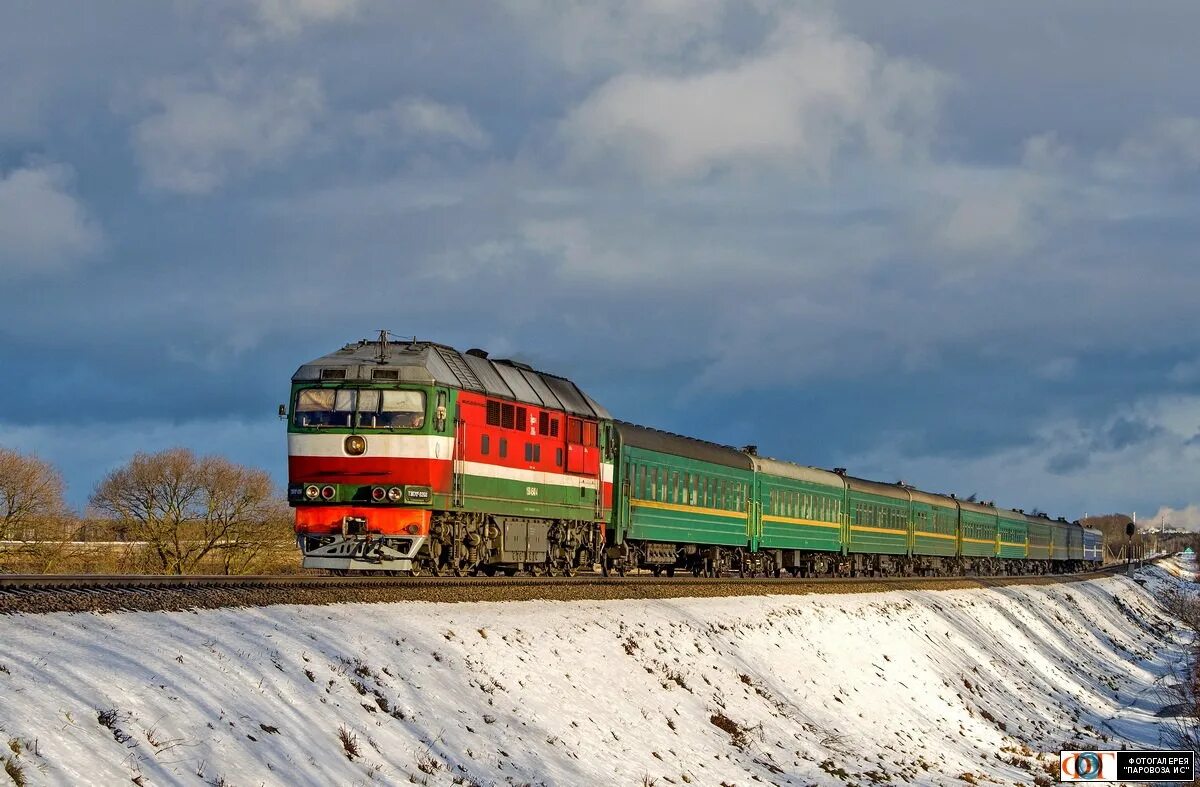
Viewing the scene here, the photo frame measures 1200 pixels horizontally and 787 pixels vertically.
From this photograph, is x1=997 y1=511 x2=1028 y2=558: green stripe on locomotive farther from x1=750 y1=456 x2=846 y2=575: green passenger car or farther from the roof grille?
the roof grille

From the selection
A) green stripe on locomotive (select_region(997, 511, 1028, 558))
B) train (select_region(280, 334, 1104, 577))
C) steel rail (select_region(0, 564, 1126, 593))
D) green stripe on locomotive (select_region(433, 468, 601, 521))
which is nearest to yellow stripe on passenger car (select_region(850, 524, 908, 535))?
train (select_region(280, 334, 1104, 577))

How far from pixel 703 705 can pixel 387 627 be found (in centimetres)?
752

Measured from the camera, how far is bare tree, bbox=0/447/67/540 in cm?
4519

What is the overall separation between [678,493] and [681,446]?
195 centimetres

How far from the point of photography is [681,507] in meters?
45.2

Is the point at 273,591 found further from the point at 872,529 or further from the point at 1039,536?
the point at 1039,536

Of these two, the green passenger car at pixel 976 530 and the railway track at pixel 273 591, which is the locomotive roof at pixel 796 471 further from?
the green passenger car at pixel 976 530

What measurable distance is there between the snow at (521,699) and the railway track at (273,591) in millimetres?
607

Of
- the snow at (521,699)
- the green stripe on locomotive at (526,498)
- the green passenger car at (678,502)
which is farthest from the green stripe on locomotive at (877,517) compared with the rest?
the green stripe on locomotive at (526,498)

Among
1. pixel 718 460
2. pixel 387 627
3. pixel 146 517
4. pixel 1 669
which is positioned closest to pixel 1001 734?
pixel 718 460

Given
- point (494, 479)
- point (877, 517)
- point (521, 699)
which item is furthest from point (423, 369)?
point (877, 517)

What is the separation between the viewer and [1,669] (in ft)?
43.8

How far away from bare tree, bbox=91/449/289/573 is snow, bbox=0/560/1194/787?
2457 centimetres

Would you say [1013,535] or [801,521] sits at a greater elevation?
[801,521]
